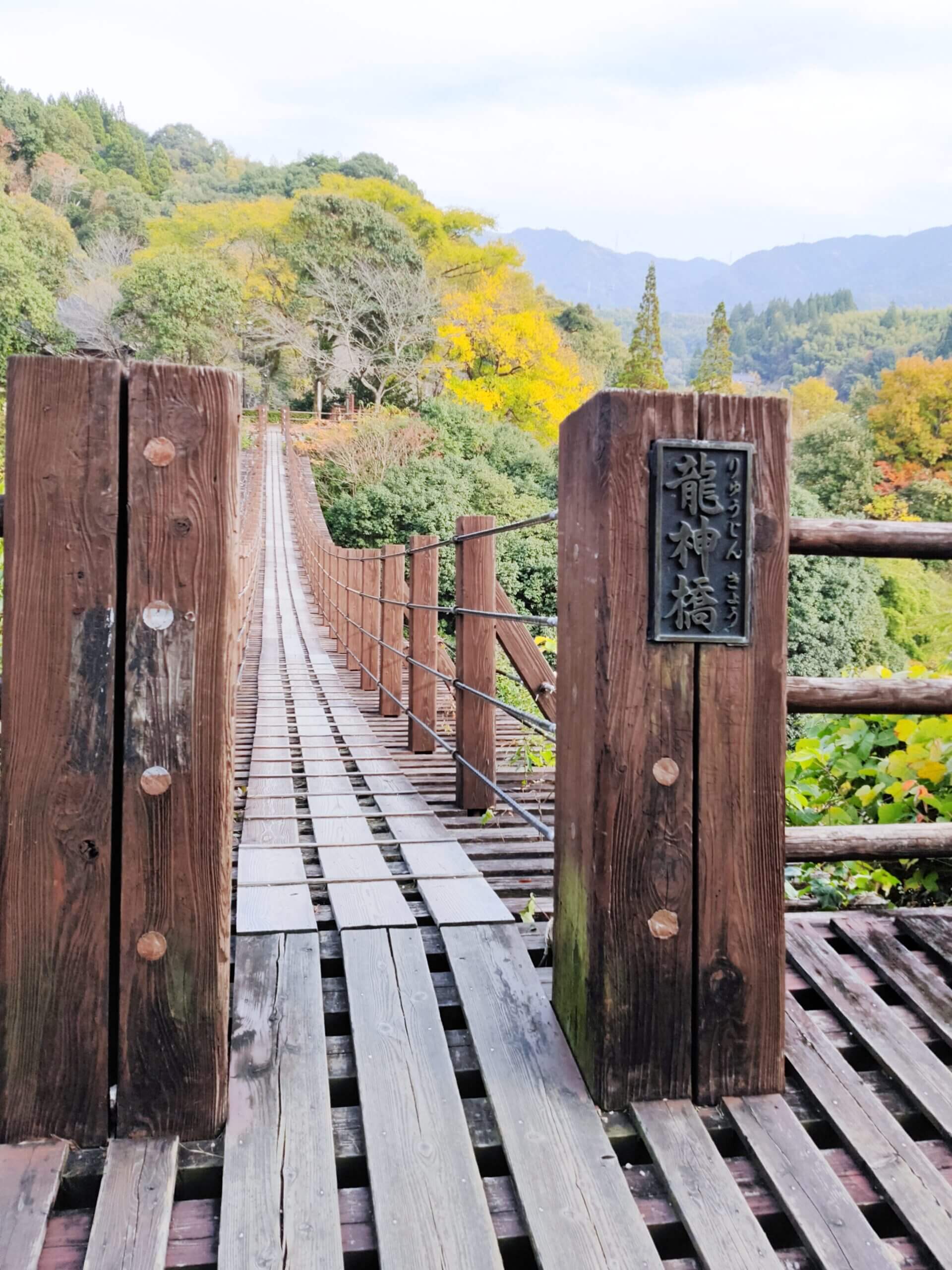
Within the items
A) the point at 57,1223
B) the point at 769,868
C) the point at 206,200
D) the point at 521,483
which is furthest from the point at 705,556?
the point at 206,200

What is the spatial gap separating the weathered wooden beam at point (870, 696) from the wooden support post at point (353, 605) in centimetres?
556

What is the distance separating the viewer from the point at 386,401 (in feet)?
93.0

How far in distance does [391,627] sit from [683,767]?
420 cm

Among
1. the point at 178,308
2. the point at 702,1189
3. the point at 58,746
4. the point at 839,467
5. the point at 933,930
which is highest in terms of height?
the point at 178,308

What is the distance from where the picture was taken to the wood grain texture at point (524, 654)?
3.42m

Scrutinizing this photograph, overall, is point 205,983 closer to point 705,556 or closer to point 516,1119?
point 516,1119

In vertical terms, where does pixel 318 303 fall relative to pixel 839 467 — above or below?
above

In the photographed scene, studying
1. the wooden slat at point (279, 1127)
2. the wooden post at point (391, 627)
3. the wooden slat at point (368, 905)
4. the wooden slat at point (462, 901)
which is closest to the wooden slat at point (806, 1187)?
the wooden slat at point (279, 1127)

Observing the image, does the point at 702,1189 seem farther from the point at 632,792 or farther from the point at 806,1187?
the point at 632,792

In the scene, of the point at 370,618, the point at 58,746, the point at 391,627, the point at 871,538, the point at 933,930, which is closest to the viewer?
the point at 58,746

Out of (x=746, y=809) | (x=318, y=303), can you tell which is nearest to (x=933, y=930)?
(x=746, y=809)

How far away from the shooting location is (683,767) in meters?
1.34

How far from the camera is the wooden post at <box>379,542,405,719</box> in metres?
5.45

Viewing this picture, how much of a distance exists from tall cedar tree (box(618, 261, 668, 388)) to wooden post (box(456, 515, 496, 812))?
3002 cm
